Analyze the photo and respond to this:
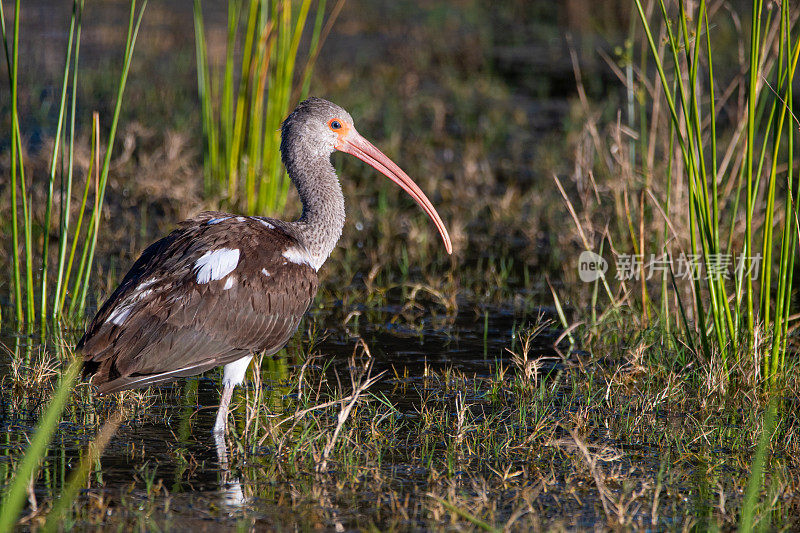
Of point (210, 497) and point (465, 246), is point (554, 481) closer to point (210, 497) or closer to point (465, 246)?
point (210, 497)

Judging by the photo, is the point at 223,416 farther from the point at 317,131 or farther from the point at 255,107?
the point at 255,107

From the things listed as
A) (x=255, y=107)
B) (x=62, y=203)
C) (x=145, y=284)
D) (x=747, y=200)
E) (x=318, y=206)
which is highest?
(x=255, y=107)

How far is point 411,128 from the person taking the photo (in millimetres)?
11047

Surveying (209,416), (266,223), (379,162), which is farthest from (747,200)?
(209,416)

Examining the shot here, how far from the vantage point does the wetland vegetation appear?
400 centimetres

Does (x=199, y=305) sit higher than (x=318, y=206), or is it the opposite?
(x=318, y=206)

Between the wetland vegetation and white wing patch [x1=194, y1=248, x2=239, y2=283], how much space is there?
47cm

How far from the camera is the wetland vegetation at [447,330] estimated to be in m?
4.00

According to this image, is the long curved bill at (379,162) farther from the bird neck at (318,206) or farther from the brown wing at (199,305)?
the brown wing at (199,305)

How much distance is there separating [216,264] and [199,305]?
20 centimetres

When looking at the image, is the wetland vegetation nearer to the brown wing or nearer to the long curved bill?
the brown wing

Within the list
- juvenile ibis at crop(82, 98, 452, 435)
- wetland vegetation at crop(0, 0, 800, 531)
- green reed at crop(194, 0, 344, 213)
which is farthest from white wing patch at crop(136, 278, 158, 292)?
green reed at crop(194, 0, 344, 213)

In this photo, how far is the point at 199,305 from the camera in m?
4.61

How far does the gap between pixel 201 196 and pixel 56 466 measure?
4.35m
